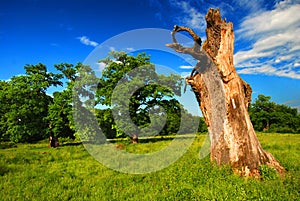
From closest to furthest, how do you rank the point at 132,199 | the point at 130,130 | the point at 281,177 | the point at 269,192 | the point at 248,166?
the point at 269,192 < the point at 132,199 < the point at 281,177 < the point at 248,166 < the point at 130,130

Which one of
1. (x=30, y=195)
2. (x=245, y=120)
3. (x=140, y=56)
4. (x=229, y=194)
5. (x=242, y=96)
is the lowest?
(x=30, y=195)

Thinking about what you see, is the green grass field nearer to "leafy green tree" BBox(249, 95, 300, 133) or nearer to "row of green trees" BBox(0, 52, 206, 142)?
"row of green trees" BBox(0, 52, 206, 142)

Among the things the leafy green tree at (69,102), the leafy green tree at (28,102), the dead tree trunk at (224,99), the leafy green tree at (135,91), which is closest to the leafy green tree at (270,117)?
the leafy green tree at (135,91)

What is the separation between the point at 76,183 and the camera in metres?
8.92

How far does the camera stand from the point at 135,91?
27.3m

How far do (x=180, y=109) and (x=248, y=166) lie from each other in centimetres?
2288

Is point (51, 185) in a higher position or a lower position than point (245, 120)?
lower

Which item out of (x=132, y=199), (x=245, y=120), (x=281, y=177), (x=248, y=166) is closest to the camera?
(x=132, y=199)

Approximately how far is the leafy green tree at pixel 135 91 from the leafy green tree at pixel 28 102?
23.5 ft

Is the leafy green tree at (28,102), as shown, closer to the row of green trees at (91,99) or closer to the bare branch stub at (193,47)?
the row of green trees at (91,99)

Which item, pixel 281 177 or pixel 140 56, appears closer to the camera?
pixel 281 177

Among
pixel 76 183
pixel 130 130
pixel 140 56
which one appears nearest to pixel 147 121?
pixel 130 130

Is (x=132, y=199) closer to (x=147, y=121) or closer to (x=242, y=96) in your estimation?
(x=242, y=96)

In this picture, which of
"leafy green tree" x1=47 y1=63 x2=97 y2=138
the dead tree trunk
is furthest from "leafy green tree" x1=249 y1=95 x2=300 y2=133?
the dead tree trunk
